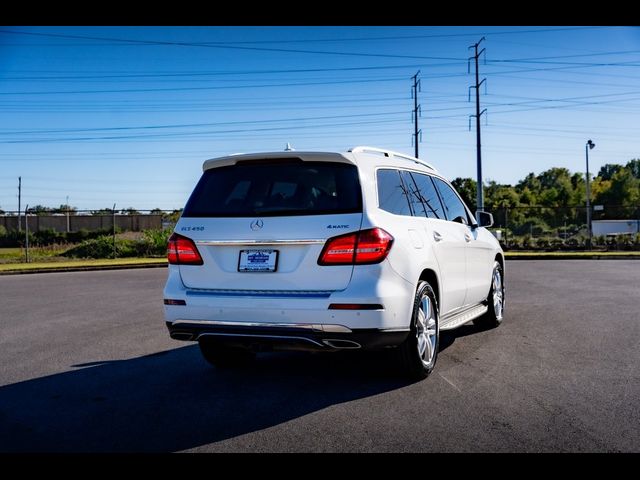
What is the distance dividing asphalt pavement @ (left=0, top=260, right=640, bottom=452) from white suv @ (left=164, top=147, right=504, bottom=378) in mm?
506

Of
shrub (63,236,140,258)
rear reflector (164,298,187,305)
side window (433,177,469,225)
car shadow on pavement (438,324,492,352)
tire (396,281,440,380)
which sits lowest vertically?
car shadow on pavement (438,324,492,352)

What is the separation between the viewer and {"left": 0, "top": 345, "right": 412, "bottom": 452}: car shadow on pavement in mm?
4598

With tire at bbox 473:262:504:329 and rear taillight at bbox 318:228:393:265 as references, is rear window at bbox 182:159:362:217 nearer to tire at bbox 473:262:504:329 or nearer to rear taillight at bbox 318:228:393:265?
rear taillight at bbox 318:228:393:265

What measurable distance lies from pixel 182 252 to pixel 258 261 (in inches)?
31.1

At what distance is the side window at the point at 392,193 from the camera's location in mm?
5898

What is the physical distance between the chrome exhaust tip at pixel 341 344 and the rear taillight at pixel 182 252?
51.5 inches

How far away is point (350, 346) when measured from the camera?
5.41 m

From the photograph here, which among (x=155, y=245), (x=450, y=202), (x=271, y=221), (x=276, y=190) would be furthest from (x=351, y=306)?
(x=155, y=245)

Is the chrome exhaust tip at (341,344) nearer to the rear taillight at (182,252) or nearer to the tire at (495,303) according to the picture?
the rear taillight at (182,252)

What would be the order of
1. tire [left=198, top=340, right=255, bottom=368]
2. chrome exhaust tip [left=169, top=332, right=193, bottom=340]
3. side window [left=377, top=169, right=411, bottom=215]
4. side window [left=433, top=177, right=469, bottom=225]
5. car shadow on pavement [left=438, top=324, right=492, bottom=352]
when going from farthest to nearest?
car shadow on pavement [left=438, top=324, right=492, bottom=352], side window [left=433, top=177, right=469, bottom=225], tire [left=198, top=340, right=255, bottom=368], side window [left=377, top=169, right=411, bottom=215], chrome exhaust tip [left=169, top=332, right=193, bottom=340]

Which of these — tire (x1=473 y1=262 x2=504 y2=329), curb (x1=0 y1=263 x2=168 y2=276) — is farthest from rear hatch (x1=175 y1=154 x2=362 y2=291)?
curb (x1=0 y1=263 x2=168 y2=276)

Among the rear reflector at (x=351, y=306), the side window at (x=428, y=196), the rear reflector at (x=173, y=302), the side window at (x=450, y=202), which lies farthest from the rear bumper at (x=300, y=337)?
the side window at (x=450, y=202)
